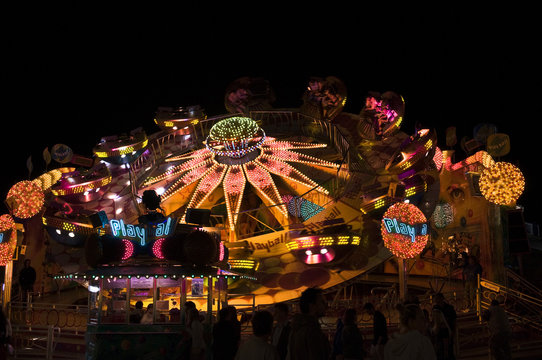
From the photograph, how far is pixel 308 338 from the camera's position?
7.68 m

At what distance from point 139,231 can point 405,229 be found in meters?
8.85

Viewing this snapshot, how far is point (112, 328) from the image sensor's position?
15734 millimetres

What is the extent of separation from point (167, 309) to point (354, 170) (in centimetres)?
1115

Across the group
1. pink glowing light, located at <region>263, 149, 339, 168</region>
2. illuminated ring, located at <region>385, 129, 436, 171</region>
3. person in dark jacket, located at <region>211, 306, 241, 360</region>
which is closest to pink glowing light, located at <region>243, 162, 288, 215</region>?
pink glowing light, located at <region>263, 149, 339, 168</region>

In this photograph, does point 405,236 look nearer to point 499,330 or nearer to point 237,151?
point 499,330

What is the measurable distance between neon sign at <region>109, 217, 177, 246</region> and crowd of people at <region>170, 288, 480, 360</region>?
366 centimetres

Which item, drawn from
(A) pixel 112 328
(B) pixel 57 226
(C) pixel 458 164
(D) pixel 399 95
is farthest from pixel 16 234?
(C) pixel 458 164

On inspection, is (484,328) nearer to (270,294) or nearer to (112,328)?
(270,294)

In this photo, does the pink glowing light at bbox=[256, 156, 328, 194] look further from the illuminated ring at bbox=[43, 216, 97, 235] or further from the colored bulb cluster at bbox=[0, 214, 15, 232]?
the colored bulb cluster at bbox=[0, 214, 15, 232]

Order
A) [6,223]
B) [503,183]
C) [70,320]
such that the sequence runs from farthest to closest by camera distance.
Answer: [6,223], [503,183], [70,320]

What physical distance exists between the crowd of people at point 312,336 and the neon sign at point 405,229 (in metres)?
7.00

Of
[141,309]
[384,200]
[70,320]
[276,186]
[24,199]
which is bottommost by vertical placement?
[70,320]

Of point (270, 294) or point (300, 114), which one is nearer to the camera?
point (270, 294)

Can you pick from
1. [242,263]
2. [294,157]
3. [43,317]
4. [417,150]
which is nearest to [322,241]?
[242,263]
